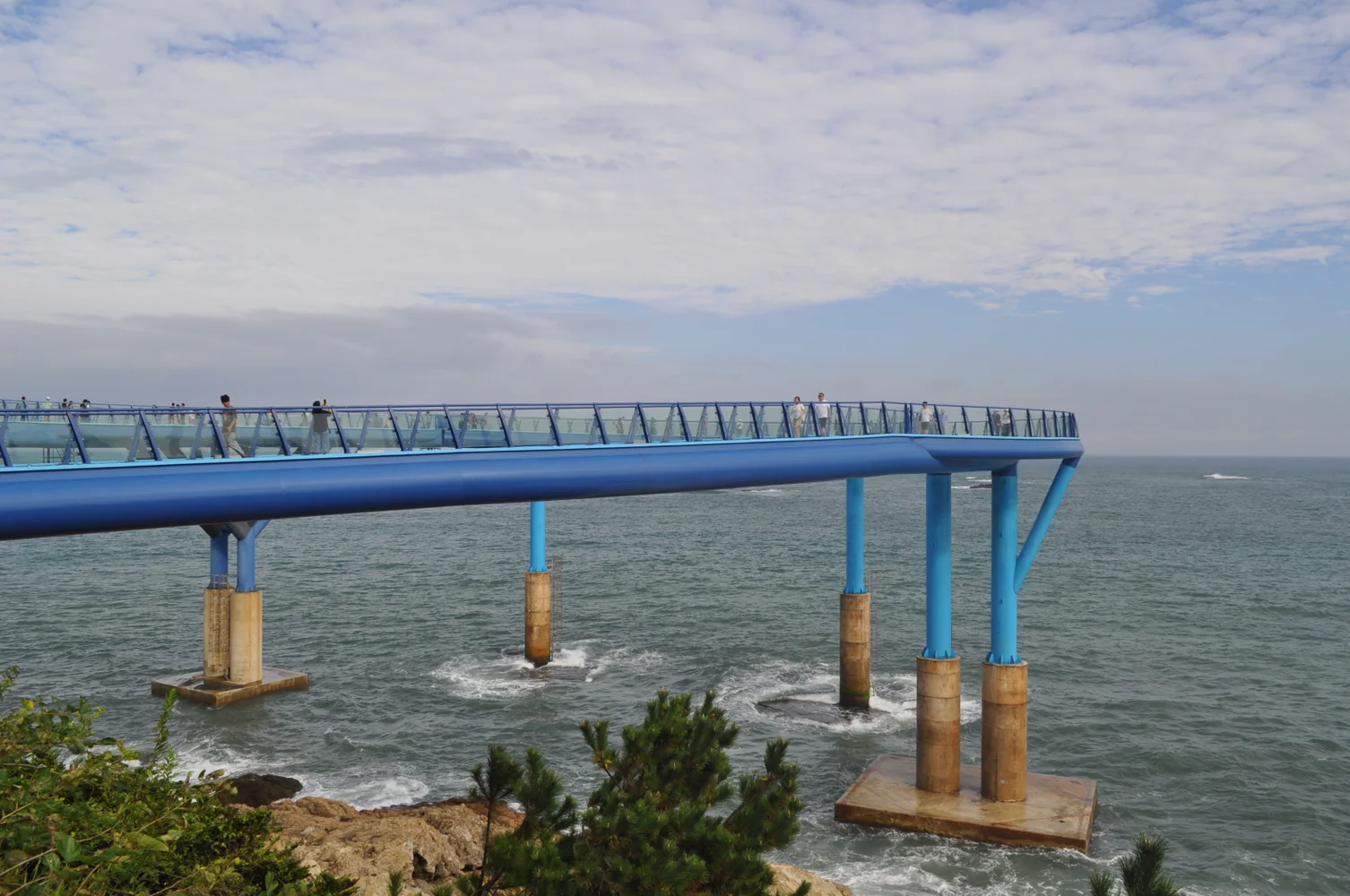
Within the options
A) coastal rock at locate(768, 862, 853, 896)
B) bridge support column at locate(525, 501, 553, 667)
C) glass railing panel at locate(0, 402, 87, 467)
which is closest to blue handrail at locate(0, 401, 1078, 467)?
glass railing panel at locate(0, 402, 87, 467)

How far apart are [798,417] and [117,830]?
49.5 ft

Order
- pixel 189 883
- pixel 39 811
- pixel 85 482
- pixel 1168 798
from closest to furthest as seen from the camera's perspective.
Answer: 1. pixel 39 811
2. pixel 189 883
3. pixel 85 482
4. pixel 1168 798

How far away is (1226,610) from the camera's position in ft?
182

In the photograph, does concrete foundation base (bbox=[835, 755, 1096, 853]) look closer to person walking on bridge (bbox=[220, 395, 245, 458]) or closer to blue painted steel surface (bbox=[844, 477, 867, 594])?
blue painted steel surface (bbox=[844, 477, 867, 594])

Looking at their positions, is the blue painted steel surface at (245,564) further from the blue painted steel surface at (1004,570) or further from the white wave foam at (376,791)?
the blue painted steel surface at (1004,570)

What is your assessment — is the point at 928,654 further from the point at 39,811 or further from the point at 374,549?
the point at 374,549

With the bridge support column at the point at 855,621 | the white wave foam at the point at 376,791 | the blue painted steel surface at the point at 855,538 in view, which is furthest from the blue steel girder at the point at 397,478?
the white wave foam at the point at 376,791

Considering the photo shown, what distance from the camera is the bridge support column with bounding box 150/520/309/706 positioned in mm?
33375

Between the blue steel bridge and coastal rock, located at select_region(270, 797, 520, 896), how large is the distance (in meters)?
4.24

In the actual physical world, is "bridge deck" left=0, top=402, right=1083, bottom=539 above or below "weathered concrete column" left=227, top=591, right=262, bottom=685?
above

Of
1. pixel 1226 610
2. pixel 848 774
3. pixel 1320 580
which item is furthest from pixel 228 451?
pixel 1320 580

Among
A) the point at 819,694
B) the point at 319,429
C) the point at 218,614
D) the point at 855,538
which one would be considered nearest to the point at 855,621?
the point at 855,538

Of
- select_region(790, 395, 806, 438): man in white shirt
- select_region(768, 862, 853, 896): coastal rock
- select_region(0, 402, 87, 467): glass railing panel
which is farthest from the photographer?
select_region(790, 395, 806, 438): man in white shirt

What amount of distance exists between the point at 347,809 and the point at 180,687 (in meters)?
17.2
